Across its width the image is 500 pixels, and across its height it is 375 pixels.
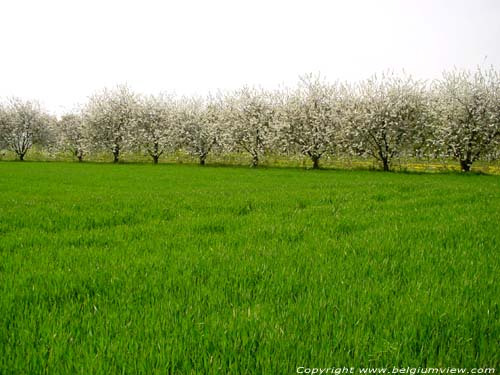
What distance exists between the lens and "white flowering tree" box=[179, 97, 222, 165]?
2290 inches

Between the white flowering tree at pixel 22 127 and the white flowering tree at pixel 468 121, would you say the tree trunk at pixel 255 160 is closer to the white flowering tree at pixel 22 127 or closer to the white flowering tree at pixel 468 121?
the white flowering tree at pixel 468 121

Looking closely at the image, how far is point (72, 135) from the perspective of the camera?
231 ft

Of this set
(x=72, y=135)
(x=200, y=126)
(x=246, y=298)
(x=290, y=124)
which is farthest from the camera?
(x=72, y=135)

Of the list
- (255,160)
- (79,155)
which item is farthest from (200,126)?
(79,155)

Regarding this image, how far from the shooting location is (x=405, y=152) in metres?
42.6

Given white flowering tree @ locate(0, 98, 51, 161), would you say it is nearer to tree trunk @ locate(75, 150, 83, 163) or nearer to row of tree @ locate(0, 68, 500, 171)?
row of tree @ locate(0, 68, 500, 171)

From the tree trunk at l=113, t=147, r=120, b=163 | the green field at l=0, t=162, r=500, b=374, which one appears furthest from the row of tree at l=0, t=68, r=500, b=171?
the green field at l=0, t=162, r=500, b=374

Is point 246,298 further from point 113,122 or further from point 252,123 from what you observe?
point 113,122

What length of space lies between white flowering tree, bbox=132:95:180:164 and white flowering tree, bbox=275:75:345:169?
72.6 feet

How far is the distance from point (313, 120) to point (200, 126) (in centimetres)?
2182

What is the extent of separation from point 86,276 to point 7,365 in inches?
73.8

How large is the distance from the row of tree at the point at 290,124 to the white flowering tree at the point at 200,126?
0.61 ft

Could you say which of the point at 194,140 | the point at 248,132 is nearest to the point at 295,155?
the point at 248,132

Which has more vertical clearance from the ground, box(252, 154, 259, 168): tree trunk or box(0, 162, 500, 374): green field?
box(252, 154, 259, 168): tree trunk
